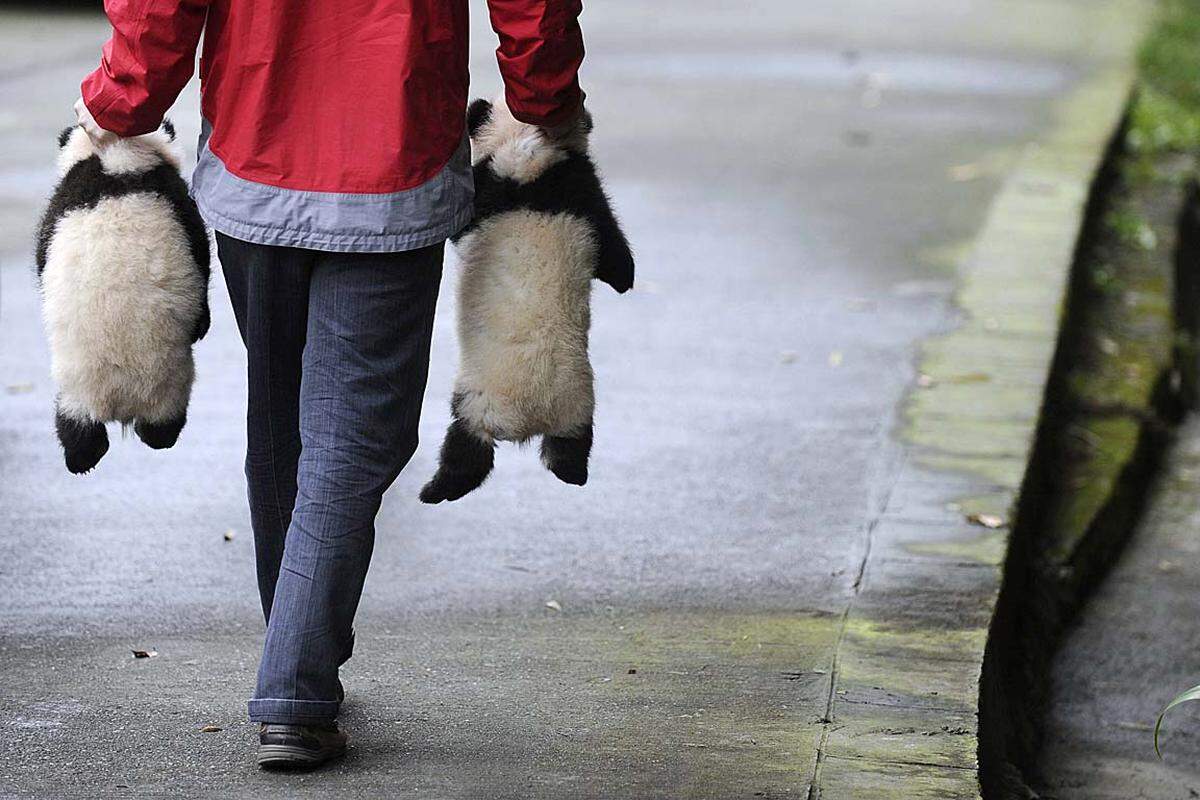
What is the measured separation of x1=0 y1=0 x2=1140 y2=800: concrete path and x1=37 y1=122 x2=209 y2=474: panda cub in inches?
24.7

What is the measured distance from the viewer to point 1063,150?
32.6ft

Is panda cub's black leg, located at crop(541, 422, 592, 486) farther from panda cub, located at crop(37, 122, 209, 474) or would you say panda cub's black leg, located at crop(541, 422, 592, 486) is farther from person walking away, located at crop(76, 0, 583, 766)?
panda cub, located at crop(37, 122, 209, 474)

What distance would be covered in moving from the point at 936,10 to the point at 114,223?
14165mm

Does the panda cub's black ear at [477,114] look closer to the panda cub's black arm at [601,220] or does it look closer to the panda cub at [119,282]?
the panda cub's black arm at [601,220]

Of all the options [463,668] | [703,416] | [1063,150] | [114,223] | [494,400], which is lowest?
[1063,150]

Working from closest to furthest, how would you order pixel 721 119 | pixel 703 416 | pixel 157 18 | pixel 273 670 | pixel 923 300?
1. pixel 157 18
2. pixel 273 670
3. pixel 703 416
4. pixel 923 300
5. pixel 721 119

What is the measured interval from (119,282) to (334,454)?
488mm

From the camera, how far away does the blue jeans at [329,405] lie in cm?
331

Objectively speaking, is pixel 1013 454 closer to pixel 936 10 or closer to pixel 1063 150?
pixel 1063 150

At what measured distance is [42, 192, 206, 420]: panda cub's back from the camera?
3.43 metres

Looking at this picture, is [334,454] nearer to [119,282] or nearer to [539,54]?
[119,282]

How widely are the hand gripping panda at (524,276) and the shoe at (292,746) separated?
21.0 inches

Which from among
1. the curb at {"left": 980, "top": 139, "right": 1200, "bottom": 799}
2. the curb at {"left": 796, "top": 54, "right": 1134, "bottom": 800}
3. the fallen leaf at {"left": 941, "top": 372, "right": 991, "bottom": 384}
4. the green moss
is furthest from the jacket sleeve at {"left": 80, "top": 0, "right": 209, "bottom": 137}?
the green moss

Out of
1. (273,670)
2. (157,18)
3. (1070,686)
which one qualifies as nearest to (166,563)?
(273,670)
